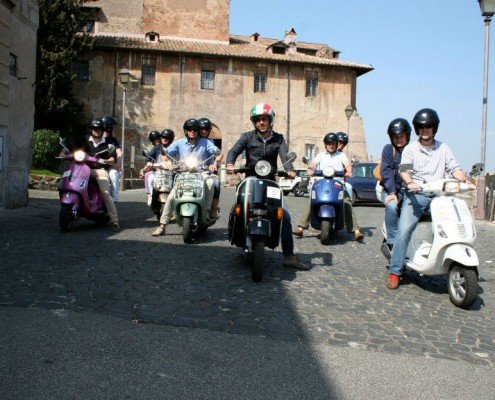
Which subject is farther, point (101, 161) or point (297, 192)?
point (297, 192)

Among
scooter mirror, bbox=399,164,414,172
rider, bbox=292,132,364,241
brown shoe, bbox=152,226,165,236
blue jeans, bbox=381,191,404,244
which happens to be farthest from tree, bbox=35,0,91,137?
scooter mirror, bbox=399,164,414,172

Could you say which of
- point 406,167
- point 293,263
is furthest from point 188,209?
point 406,167

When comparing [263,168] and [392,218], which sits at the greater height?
[263,168]

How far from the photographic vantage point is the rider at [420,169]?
17.8ft

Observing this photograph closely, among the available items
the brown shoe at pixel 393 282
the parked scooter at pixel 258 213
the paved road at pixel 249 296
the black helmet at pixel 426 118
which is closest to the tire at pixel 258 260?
the parked scooter at pixel 258 213

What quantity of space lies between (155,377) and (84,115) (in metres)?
33.9

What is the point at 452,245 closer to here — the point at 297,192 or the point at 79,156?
the point at 79,156

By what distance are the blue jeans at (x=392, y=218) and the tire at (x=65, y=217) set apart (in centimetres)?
487

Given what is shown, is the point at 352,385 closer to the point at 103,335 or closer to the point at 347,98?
the point at 103,335

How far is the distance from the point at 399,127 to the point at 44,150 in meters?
22.2

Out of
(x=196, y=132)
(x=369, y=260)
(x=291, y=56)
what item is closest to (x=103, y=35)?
(x=291, y=56)

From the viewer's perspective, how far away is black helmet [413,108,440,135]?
536 cm

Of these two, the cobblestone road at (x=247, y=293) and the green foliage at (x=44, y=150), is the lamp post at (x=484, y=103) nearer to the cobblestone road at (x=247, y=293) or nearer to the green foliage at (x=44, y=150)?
the cobblestone road at (x=247, y=293)

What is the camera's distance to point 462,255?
4750mm
